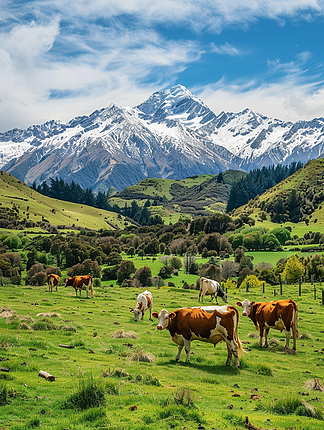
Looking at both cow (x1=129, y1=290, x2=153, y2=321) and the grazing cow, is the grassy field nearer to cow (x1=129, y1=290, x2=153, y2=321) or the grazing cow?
cow (x1=129, y1=290, x2=153, y2=321)

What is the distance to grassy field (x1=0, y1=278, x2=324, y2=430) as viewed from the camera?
31.0ft

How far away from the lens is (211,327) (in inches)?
611

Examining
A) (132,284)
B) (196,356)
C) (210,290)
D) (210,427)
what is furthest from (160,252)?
(210,427)

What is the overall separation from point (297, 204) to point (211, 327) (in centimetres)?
15528

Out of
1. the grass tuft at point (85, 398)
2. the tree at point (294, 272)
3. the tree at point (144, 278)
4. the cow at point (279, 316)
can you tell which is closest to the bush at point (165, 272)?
the tree at point (144, 278)

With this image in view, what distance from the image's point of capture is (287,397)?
36.6ft

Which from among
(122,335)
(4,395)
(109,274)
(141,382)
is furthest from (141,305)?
(109,274)

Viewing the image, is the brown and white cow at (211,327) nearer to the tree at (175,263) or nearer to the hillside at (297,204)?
the tree at (175,263)

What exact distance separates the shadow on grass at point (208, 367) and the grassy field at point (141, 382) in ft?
0.13

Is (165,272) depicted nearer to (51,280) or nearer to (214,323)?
(51,280)

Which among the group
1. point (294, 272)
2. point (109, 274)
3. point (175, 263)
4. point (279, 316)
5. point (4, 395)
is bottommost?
point (109, 274)

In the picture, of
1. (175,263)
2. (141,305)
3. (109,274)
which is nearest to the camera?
(141,305)

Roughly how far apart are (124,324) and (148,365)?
10173 millimetres

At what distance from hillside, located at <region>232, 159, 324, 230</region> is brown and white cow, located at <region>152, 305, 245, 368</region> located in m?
125
